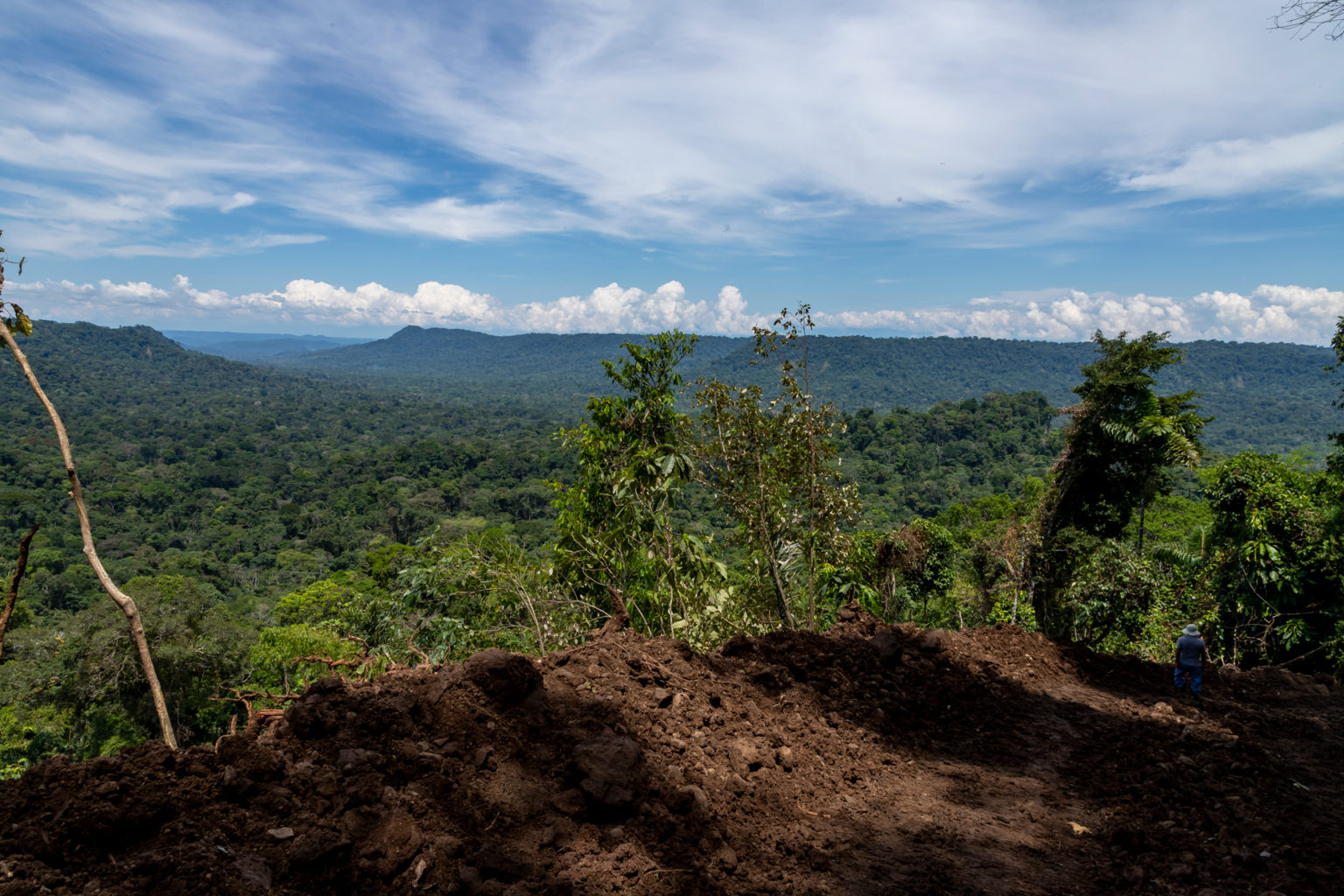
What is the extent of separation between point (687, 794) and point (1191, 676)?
16.8 feet

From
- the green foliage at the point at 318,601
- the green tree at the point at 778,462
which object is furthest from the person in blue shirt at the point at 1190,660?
the green foliage at the point at 318,601

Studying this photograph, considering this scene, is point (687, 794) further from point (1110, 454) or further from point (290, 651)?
point (290, 651)

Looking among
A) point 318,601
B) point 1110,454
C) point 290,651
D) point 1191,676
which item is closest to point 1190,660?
point 1191,676

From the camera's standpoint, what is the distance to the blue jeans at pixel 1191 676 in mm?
5578

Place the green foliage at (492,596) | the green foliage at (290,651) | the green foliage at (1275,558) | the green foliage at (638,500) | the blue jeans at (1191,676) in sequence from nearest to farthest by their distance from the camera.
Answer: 1. the blue jeans at (1191,676)
2. the green foliage at (492,596)
3. the green foliage at (638,500)
4. the green foliage at (1275,558)
5. the green foliage at (290,651)

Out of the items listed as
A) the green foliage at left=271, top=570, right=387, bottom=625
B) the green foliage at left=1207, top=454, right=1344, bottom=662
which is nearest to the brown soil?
the green foliage at left=1207, top=454, right=1344, bottom=662

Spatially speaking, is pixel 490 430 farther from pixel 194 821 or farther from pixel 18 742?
pixel 194 821

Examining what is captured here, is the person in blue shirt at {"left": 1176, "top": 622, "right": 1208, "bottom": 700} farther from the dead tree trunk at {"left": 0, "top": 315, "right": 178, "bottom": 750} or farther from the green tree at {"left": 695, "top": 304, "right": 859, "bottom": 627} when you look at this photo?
the dead tree trunk at {"left": 0, "top": 315, "right": 178, "bottom": 750}

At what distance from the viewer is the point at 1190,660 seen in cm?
554

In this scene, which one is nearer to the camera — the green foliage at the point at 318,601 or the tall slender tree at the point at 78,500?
the tall slender tree at the point at 78,500

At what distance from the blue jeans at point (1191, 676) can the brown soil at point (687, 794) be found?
0.77 meters

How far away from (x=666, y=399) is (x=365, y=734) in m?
4.34

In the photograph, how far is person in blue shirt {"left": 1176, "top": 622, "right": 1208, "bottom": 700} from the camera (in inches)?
215

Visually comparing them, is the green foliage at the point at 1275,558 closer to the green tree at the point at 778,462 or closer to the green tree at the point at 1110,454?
the green tree at the point at 1110,454
